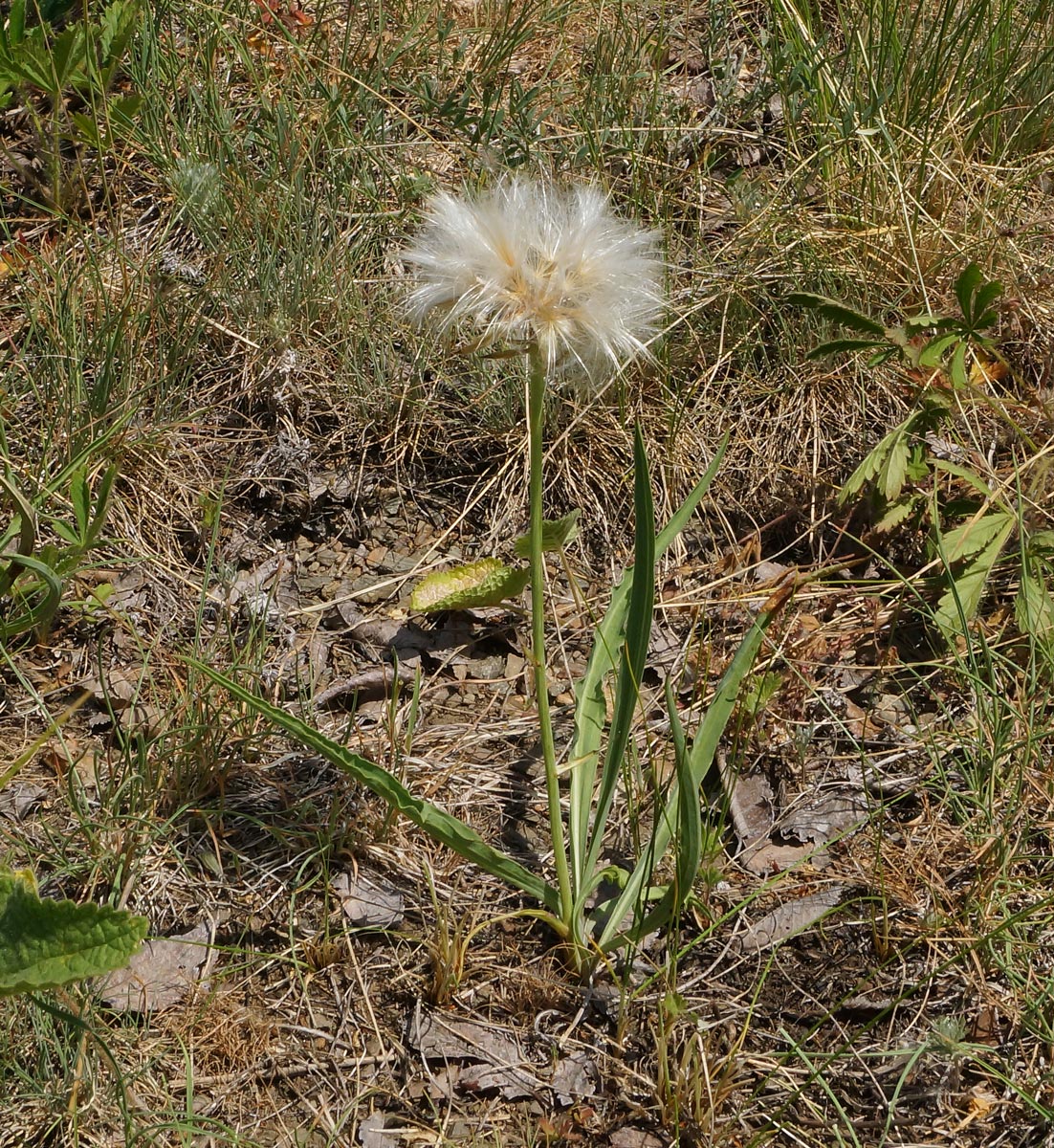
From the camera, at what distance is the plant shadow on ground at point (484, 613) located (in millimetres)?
1751

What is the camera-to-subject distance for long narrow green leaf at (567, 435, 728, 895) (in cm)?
190

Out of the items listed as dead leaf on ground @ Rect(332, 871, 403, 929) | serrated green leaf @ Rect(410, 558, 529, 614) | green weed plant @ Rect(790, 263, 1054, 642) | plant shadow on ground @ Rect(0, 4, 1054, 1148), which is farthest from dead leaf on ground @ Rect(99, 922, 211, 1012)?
green weed plant @ Rect(790, 263, 1054, 642)

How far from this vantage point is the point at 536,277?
1.55m

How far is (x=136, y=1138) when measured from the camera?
155 centimetres

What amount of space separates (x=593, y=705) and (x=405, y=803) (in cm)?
48

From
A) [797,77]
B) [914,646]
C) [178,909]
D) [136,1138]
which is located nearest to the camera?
[136,1138]

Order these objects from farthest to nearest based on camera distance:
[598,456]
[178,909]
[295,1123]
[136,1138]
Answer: [598,456]
[178,909]
[295,1123]
[136,1138]

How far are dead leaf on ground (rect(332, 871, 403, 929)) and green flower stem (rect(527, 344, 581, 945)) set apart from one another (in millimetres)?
307

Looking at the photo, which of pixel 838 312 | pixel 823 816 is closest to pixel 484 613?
pixel 823 816

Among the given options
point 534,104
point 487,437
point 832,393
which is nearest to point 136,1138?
point 487,437

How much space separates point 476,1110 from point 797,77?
8.62 ft

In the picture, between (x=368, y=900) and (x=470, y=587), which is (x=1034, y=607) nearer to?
(x=470, y=587)

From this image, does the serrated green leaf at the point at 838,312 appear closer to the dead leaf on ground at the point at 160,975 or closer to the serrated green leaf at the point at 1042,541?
the serrated green leaf at the point at 1042,541

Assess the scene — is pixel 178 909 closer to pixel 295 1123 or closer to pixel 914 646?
pixel 295 1123
